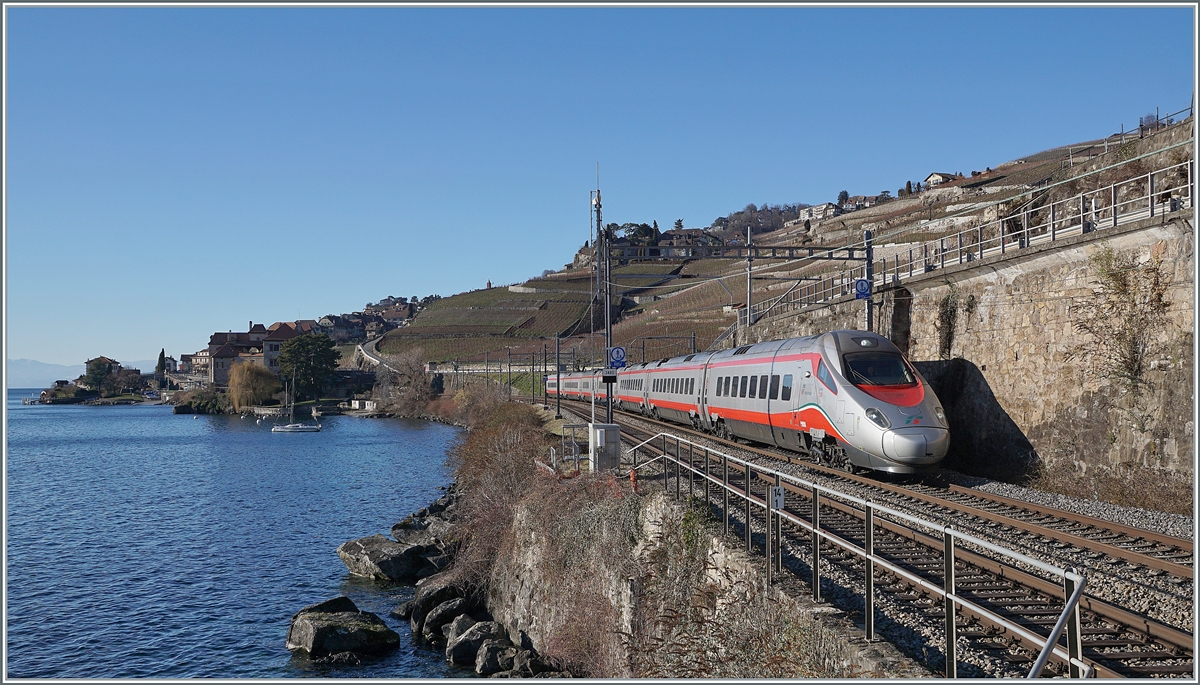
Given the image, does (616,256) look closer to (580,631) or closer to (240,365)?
(580,631)

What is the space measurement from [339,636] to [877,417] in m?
13.7

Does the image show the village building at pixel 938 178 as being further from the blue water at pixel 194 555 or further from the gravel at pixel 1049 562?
the gravel at pixel 1049 562

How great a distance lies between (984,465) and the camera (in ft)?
69.6

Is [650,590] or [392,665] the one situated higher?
[650,590]

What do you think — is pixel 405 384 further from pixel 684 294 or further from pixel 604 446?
pixel 604 446

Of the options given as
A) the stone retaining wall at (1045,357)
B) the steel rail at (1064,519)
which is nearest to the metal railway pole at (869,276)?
the stone retaining wall at (1045,357)

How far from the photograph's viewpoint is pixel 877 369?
17.7 meters

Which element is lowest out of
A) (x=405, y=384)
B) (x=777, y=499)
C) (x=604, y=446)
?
(x=604, y=446)

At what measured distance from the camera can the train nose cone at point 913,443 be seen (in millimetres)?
16016

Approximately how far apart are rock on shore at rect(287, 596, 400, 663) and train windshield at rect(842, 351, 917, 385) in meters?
12.9

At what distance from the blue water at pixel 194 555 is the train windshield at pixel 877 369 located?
35.5 feet

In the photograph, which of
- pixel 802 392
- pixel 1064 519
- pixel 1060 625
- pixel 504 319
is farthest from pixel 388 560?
pixel 504 319

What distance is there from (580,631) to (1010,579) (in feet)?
27.1

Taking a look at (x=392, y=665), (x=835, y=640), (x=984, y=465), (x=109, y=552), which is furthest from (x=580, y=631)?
(x=109, y=552)
